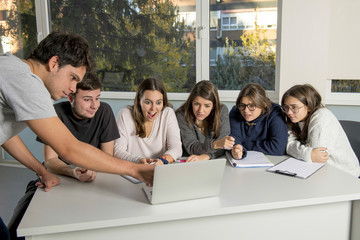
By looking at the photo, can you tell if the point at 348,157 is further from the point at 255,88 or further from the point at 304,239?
the point at 304,239

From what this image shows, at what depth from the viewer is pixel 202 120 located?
226 cm

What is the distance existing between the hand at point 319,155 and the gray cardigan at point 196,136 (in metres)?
0.53

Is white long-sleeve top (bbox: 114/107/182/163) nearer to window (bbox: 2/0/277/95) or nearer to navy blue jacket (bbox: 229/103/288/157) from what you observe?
navy blue jacket (bbox: 229/103/288/157)

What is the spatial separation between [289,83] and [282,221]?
1818 millimetres

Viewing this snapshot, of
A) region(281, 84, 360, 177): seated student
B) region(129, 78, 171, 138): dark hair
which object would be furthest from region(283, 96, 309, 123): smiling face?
region(129, 78, 171, 138): dark hair

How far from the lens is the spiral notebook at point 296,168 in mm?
1554

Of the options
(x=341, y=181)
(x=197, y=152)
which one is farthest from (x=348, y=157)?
(x=197, y=152)

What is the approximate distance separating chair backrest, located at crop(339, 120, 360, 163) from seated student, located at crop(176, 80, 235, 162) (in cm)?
85

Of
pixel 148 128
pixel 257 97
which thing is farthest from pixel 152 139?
pixel 257 97

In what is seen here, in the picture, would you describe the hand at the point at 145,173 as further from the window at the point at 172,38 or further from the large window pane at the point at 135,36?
the large window pane at the point at 135,36

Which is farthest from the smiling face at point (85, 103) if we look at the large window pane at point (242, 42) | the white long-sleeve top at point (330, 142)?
the large window pane at point (242, 42)

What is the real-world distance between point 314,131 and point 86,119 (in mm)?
1401

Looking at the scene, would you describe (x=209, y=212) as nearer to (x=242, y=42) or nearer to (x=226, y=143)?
(x=226, y=143)

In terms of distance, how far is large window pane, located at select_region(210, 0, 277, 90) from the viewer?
10.1 ft
